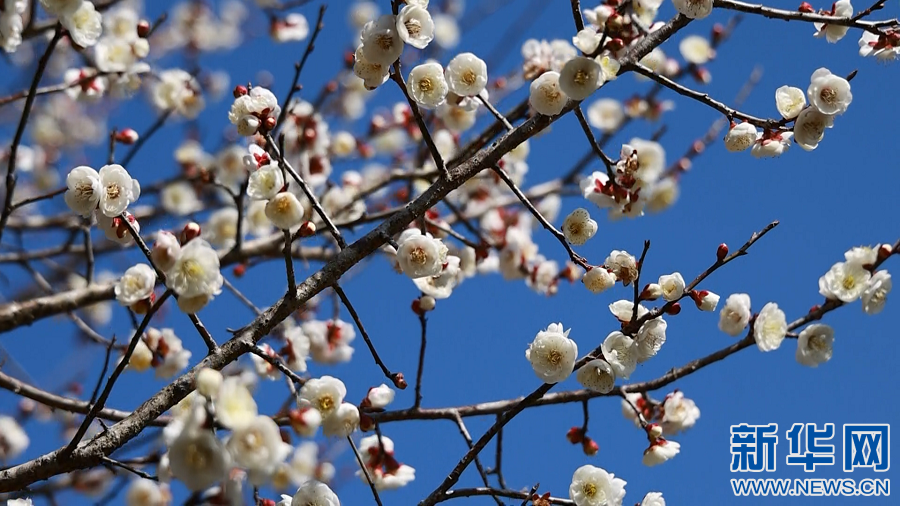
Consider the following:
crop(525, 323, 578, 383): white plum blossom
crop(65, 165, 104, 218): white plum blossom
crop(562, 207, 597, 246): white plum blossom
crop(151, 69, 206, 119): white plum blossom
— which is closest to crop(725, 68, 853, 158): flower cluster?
crop(562, 207, 597, 246): white plum blossom

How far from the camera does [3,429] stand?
4.19 metres

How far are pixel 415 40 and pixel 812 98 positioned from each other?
1.05 meters

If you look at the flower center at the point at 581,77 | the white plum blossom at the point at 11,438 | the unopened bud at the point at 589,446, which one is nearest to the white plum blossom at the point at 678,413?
the unopened bud at the point at 589,446

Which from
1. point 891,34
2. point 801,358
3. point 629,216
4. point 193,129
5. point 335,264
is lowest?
point 335,264

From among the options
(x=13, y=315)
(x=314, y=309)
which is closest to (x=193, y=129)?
(x=314, y=309)

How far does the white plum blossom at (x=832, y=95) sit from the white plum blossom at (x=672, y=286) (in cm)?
59

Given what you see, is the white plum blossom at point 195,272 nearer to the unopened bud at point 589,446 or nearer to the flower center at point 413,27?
the flower center at point 413,27

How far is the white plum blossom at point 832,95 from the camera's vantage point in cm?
211

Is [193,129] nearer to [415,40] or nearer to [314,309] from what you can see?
[314,309]

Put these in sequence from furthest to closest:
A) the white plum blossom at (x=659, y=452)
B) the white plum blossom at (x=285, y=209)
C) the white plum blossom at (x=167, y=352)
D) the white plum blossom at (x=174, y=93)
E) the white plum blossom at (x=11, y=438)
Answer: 1. the white plum blossom at (x=174, y=93)
2. the white plum blossom at (x=11, y=438)
3. the white plum blossom at (x=167, y=352)
4. the white plum blossom at (x=659, y=452)
5. the white plum blossom at (x=285, y=209)

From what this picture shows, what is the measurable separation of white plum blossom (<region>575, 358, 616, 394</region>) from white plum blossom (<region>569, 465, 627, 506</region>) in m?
0.24

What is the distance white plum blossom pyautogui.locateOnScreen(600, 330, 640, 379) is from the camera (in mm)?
2031

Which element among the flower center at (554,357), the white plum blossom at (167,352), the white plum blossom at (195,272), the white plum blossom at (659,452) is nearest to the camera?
the white plum blossom at (195,272)

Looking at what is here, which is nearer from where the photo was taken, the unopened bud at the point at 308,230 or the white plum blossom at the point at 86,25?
the unopened bud at the point at 308,230
